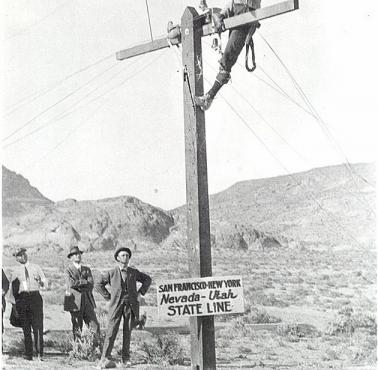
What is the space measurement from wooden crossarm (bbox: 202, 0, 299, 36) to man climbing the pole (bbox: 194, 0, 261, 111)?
0.09 m

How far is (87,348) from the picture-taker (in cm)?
770

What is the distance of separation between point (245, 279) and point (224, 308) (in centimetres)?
695

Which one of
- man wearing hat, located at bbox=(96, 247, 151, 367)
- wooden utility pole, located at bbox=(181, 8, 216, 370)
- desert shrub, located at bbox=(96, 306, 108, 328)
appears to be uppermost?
wooden utility pole, located at bbox=(181, 8, 216, 370)

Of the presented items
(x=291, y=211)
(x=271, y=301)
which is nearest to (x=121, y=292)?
(x=271, y=301)

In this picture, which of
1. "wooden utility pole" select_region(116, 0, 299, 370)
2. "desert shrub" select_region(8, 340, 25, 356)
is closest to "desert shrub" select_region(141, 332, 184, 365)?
"desert shrub" select_region(8, 340, 25, 356)

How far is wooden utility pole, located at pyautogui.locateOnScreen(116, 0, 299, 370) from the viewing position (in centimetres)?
596

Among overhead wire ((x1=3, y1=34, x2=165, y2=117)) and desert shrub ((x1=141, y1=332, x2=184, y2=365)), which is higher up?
overhead wire ((x1=3, y1=34, x2=165, y2=117))

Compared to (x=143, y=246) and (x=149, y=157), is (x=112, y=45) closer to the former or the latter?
(x=149, y=157)

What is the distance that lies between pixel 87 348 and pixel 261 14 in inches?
198

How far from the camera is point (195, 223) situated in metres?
6.13

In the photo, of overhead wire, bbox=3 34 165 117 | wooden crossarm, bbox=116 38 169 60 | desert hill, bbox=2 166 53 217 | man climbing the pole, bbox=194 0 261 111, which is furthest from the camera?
desert hill, bbox=2 166 53 217

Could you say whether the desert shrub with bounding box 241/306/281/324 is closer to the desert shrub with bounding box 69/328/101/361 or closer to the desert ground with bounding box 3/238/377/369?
the desert ground with bounding box 3/238/377/369

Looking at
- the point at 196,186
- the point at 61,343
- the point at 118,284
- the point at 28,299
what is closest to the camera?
the point at 196,186

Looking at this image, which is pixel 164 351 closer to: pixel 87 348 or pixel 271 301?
pixel 87 348
